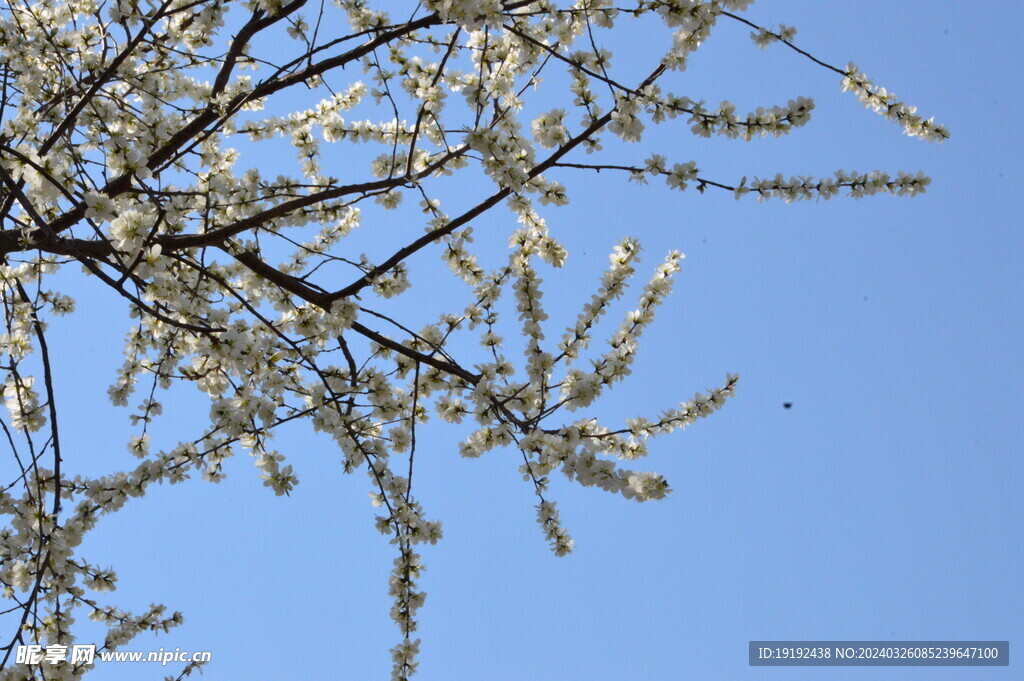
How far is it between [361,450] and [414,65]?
209cm

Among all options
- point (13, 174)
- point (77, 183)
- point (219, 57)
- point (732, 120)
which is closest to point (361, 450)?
point (77, 183)

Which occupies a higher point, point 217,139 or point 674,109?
point 217,139

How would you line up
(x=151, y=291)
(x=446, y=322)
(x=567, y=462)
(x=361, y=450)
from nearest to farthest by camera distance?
1. (x=567, y=462)
2. (x=151, y=291)
3. (x=361, y=450)
4. (x=446, y=322)

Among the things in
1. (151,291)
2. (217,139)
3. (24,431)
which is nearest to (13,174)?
(151,291)

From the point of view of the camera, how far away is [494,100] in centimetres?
340

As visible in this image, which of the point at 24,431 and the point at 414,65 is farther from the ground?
the point at 414,65

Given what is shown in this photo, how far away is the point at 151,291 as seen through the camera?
3471 mm

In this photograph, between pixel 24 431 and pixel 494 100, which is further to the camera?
pixel 24 431

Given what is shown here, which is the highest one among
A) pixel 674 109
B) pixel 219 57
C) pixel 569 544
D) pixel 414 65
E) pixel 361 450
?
pixel 219 57

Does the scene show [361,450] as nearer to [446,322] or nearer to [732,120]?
[446,322]

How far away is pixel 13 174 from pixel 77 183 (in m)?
0.45

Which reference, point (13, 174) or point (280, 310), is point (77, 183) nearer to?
point (13, 174)

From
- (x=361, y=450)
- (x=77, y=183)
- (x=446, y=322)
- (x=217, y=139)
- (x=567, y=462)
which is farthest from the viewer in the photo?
(x=217, y=139)

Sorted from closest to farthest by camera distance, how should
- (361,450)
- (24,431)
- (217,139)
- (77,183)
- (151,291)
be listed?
1. (77,183)
2. (151,291)
3. (361,450)
4. (24,431)
5. (217,139)
